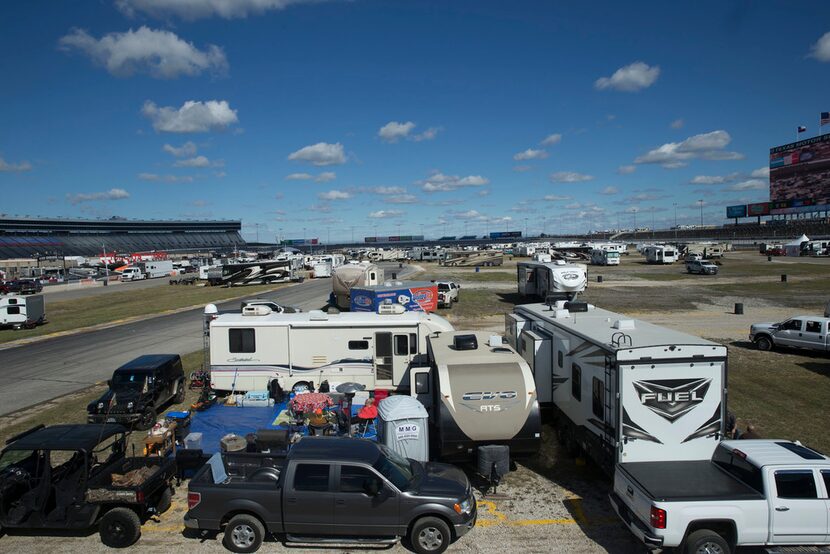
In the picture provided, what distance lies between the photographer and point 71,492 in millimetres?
8336

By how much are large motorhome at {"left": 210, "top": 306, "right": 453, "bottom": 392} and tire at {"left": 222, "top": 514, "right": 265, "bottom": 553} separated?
24.5 feet

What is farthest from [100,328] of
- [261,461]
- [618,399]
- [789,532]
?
[789,532]

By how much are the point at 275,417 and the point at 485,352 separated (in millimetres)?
5834

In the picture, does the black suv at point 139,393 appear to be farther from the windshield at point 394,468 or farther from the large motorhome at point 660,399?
the large motorhome at point 660,399

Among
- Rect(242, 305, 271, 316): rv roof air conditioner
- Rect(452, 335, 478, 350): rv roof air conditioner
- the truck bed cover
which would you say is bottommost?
the truck bed cover

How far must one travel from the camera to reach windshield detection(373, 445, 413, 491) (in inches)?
318

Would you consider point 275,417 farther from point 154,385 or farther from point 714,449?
point 714,449

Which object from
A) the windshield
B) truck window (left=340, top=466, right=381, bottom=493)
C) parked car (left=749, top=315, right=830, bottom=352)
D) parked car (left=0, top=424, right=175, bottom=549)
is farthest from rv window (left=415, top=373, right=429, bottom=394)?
parked car (left=749, top=315, right=830, bottom=352)

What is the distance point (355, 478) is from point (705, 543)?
16.7 feet

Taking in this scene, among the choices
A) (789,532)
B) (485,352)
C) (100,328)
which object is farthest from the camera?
(100,328)

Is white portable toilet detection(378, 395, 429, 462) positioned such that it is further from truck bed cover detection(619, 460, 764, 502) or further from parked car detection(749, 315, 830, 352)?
parked car detection(749, 315, 830, 352)

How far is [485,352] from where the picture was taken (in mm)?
11211

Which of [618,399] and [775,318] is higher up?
[618,399]

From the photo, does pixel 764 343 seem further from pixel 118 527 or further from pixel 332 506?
pixel 118 527
